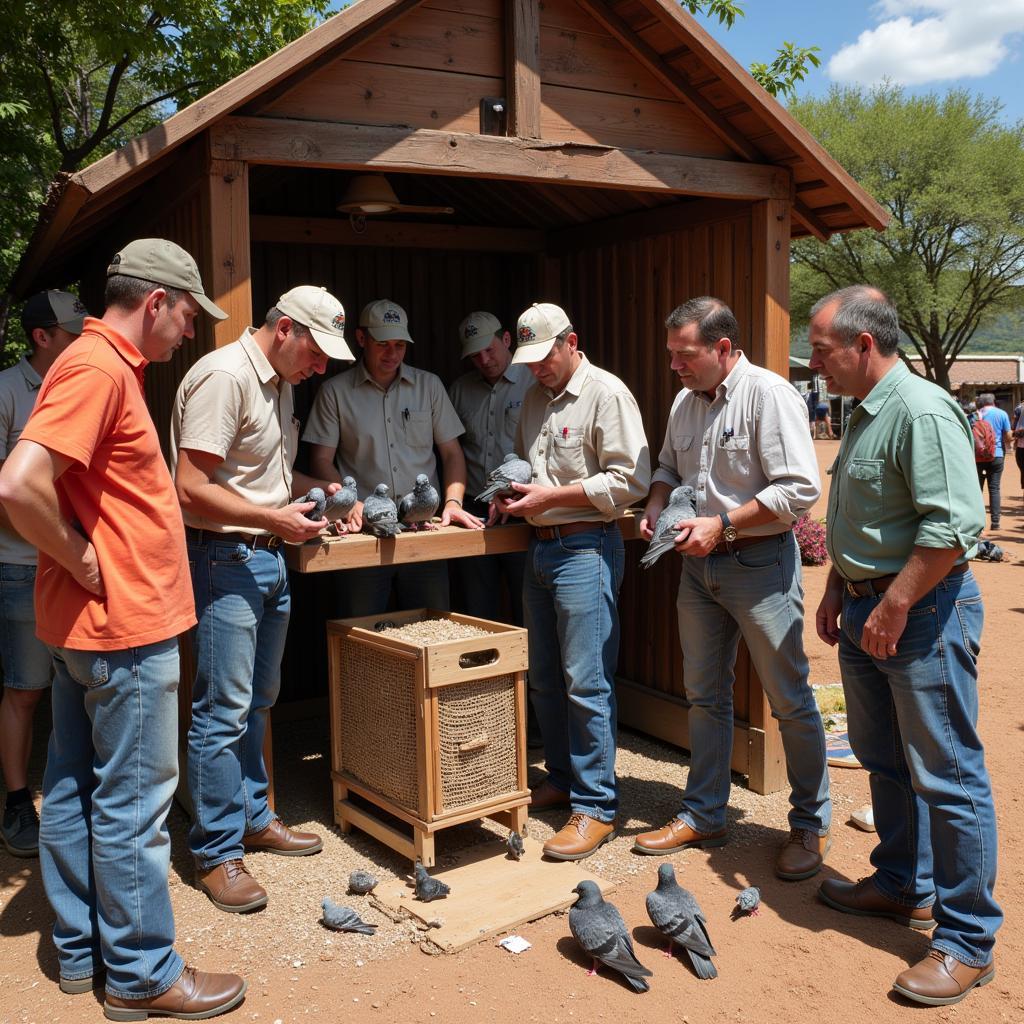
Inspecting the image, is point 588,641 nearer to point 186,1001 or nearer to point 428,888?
point 428,888

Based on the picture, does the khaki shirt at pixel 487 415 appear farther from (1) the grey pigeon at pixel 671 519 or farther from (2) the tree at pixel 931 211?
(2) the tree at pixel 931 211

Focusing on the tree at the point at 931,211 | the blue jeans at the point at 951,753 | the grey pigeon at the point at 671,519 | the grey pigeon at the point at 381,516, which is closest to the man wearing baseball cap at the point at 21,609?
the grey pigeon at the point at 381,516

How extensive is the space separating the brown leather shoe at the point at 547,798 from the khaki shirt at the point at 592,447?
1.36 m

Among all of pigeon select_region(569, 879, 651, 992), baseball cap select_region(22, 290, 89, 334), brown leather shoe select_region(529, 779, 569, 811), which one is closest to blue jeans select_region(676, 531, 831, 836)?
brown leather shoe select_region(529, 779, 569, 811)

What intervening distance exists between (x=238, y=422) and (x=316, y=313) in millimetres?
528

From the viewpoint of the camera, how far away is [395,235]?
20.6ft

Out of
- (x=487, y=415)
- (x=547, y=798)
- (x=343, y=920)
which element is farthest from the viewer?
(x=487, y=415)

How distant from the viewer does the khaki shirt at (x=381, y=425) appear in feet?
16.9

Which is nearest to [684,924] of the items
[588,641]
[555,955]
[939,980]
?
[555,955]

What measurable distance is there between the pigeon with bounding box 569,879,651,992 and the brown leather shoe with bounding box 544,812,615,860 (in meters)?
0.80

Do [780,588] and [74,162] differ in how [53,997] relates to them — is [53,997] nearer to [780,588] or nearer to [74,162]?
[780,588]

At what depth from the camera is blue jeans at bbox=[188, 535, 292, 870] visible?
3.96 m

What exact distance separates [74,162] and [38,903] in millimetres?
9839

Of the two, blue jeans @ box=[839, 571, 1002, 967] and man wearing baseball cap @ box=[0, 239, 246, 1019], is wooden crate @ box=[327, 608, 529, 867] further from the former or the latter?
blue jeans @ box=[839, 571, 1002, 967]
